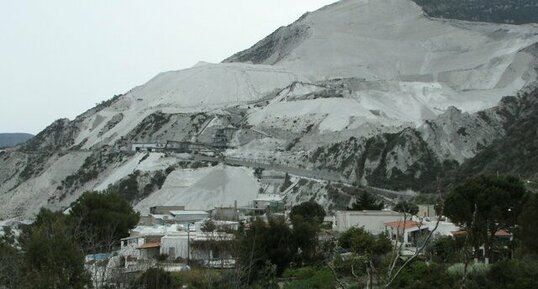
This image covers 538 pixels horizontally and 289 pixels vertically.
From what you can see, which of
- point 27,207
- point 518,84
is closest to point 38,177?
point 27,207

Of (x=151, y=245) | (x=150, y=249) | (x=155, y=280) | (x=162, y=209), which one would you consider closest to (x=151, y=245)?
(x=151, y=245)

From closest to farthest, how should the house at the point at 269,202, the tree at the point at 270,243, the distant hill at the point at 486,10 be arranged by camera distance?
the tree at the point at 270,243, the house at the point at 269,202, the distant hill at the point at 486,10

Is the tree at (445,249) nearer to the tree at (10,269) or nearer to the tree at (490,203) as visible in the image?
the tree at (490,203)

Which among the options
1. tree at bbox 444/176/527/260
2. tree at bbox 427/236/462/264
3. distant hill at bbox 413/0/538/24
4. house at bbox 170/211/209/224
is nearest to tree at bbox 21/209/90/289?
tree at bbox 427/236/462/264

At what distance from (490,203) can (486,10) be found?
14377 cm

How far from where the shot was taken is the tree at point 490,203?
30734 mm

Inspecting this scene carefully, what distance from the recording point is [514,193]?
104ft

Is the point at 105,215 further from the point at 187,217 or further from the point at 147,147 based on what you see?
the point at 147,147

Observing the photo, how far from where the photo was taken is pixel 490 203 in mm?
30953

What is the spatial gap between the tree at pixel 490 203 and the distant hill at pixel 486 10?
432ft

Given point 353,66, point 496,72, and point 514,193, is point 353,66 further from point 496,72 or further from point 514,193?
point 514,193

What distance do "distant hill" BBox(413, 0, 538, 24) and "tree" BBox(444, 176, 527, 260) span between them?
132 meters

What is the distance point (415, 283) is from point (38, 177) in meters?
76.9

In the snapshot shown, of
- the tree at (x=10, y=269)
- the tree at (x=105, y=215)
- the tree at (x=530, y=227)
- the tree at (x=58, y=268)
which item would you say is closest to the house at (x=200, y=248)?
the tree at (x=105, y=215)
